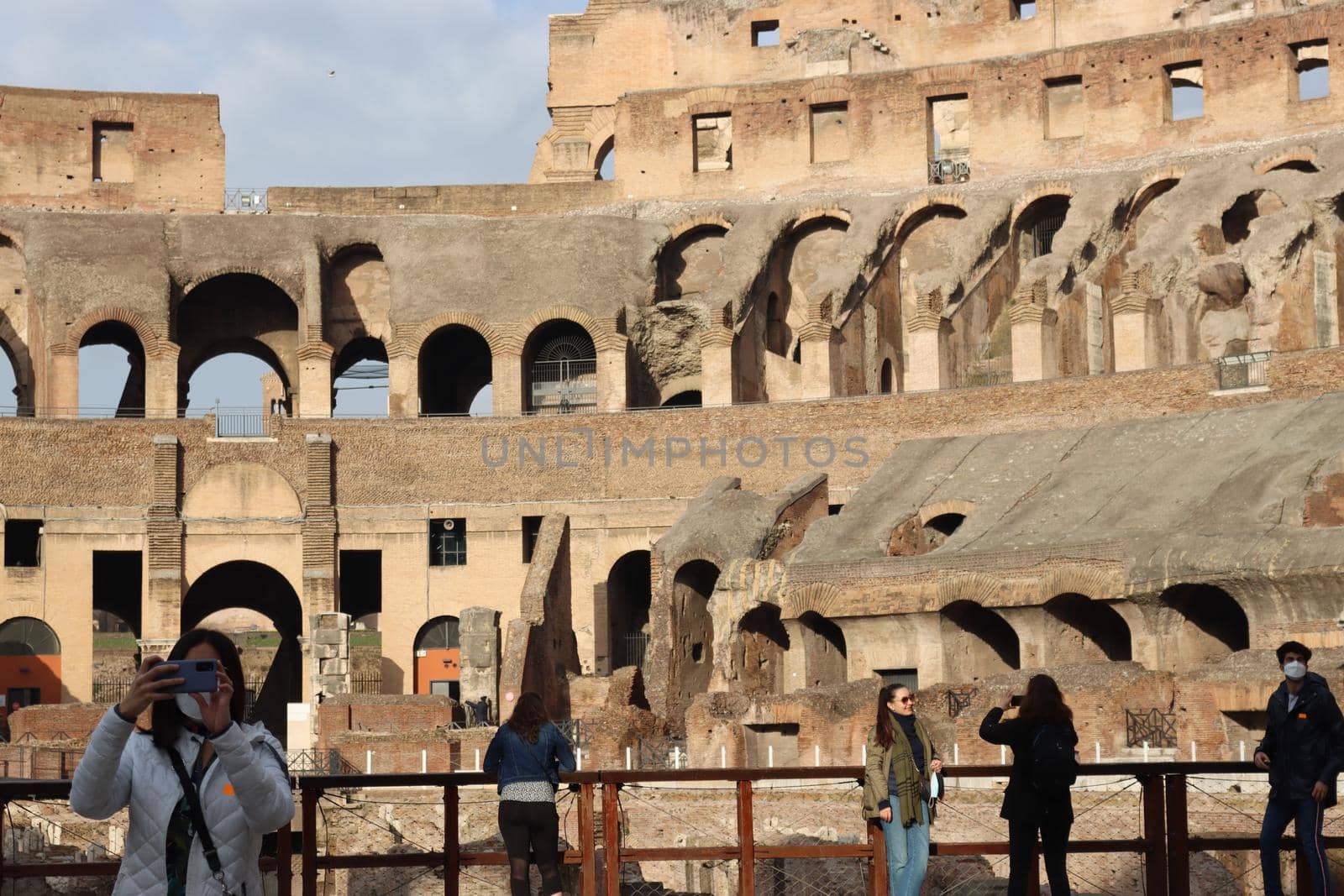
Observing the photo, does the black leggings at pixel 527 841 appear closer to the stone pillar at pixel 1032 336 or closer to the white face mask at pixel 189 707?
the white face mask at pixel 189 707

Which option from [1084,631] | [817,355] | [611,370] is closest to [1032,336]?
[817,355]

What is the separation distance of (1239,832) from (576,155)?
34976 millimetres

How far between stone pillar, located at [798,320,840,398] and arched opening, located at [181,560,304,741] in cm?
1181

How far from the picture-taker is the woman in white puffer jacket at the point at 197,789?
6688mm

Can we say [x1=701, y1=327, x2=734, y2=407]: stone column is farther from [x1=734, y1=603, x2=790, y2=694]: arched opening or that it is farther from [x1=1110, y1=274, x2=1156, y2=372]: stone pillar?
[x1=734, y1=603, x2=790, y2=694]: arched opening

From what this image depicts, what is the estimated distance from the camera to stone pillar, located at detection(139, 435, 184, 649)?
123 feet

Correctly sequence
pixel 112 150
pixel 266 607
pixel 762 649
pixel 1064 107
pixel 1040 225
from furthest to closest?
1. pixel 112 150
2. pixel 1064 107
3. pixel 1040 225
4. pixel 266 607
5. pixel 762 649

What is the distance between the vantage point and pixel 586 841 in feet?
33.5

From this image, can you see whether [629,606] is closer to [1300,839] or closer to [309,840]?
[309,840]

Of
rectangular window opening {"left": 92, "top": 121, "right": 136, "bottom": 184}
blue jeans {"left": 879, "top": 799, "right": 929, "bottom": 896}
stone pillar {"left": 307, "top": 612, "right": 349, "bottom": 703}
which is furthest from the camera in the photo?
rectangular window opening {"left": 92, "top": 121, "right": 136, "bottom": 184}

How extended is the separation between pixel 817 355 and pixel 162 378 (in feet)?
45.5

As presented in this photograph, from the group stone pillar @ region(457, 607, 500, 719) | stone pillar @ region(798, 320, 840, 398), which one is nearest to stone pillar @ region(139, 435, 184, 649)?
stone pillar @ region(457, 607, 500, 719)

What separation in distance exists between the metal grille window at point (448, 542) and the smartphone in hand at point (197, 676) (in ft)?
106

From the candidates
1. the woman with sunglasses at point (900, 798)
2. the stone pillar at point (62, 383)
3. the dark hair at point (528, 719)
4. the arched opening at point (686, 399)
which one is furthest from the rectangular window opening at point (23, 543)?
the woman with sunglasses at point (900, 798)
